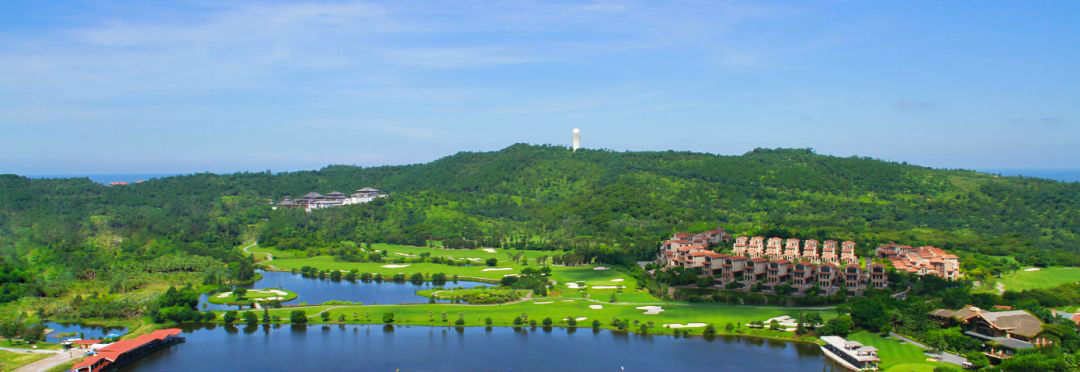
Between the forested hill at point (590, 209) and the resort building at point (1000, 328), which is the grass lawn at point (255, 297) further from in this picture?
the resort building at point (1000, 328)

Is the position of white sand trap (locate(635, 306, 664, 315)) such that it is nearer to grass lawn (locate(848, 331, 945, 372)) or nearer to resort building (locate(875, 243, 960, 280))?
grass lawn (locate(848, 331, 945, 372))

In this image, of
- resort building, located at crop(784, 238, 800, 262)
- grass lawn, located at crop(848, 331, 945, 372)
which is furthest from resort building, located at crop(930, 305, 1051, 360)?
resort building, located at crop(784, 238, 800, 262)

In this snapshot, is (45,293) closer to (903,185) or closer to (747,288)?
(747,288)

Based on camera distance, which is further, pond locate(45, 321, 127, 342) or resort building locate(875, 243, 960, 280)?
resort building locate(875, 243, 960, 280)

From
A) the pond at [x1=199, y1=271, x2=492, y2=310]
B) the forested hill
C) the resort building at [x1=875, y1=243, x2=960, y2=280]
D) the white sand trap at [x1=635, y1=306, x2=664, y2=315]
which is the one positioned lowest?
the pond at [x1=199, y1=271, x2=492, y2=310]

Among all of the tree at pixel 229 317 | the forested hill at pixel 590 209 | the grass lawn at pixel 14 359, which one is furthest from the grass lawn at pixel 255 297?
the forested hill at pixel 590 209
